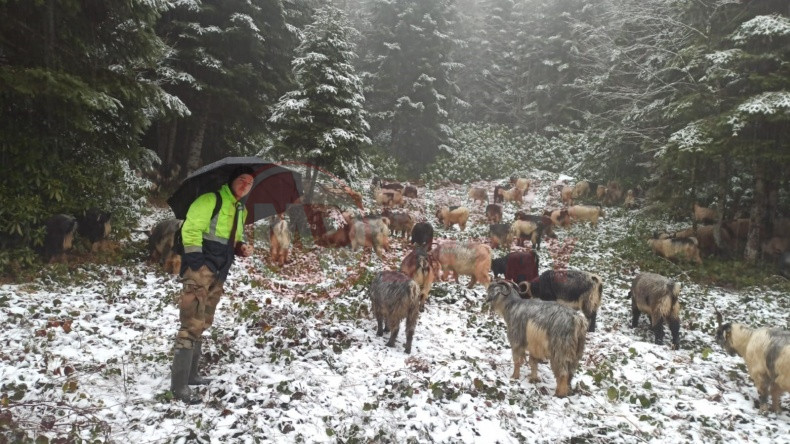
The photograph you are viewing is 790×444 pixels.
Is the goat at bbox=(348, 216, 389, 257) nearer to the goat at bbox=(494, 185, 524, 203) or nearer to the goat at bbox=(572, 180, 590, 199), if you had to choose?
the goat at bbox=(494, 185, 524, 203)

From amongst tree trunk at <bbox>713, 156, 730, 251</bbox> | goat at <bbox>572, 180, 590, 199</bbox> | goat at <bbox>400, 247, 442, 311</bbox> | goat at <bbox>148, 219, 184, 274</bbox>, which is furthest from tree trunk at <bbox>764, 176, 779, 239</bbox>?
goat at <bbox>148, 219, 184, 274</bbox>

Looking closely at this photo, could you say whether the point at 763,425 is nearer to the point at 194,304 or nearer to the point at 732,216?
the point at 194,304

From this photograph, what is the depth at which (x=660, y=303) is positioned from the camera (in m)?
9.07

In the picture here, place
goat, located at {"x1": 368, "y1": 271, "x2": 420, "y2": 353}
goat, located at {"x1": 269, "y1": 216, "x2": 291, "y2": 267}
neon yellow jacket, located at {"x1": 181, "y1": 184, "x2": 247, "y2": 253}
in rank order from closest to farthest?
neon yellow jacket, located at {"x1": 181, "y1": 184, "x2": 247, "y2": 253}, goat, located at {"x1": 368, "y1": 271, "x2": 420, "y2": 353}, goat, located at {"x1": 269, "y1": 216, "x2": 291, "y2": 267}

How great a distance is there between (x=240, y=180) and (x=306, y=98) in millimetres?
9912

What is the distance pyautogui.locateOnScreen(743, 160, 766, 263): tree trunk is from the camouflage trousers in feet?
51.6

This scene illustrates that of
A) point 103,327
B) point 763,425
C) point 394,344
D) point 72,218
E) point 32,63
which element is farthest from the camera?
point 72,218

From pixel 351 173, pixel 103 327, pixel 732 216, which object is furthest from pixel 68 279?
pixel 732 216

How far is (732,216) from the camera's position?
1639cm

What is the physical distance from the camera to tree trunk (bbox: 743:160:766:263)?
43.1 feet

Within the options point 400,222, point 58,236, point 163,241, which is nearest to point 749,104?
point 400,222

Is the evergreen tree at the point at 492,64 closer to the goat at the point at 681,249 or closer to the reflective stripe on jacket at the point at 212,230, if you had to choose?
the goat at the point at 681,249

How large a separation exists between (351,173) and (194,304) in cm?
996

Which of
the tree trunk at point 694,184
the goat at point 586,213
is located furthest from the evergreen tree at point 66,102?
the goat at point 586,213
